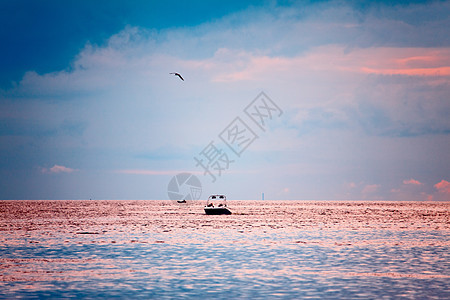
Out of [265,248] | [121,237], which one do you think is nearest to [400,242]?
[265,248]

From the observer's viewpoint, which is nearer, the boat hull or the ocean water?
the ocean water

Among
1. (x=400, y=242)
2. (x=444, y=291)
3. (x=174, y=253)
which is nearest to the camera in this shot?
(x=444, y=291)

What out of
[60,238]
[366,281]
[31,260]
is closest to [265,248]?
[366,281]

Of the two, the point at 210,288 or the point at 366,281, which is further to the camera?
the point at 366,281

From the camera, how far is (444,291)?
19.8 meters

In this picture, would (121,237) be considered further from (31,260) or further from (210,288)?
(210,288)

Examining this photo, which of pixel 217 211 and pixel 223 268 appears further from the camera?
pixel 217 211

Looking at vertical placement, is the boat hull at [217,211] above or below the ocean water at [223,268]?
above

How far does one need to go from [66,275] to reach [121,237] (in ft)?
71.6

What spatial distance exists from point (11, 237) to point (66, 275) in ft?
74.2

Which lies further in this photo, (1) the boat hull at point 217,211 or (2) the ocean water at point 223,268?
(1) the boat hull at point 217,211

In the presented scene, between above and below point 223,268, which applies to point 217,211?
above

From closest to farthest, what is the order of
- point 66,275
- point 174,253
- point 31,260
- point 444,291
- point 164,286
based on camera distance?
point 444,291 < point 164,286 < point 66,275 < point 31,260 < point 174,253

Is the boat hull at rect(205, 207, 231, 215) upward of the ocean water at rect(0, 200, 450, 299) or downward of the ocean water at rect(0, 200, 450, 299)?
upward
